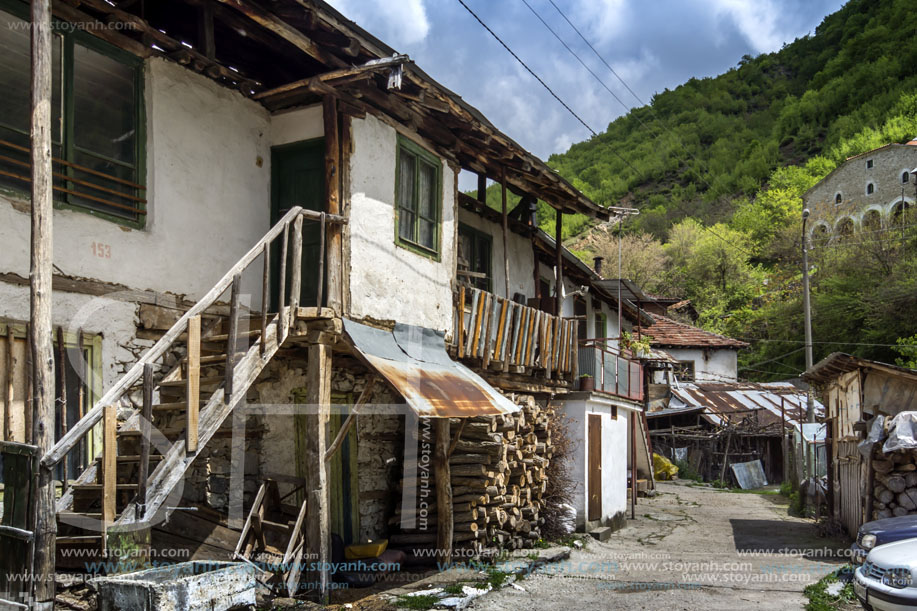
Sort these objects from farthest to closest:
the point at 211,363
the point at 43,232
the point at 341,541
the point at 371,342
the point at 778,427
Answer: the point at 778,427 → the point at 341,541 → the point at 371,342 → the point at 211,363 → the point at 43,232

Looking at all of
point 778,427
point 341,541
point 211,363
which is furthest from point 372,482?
point 778,427

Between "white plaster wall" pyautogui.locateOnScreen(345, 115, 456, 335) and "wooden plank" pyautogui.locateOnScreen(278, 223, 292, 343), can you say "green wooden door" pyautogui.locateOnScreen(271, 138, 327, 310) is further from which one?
"wooden plank" pyautogui.locateOnScreen(278, 223, 292, 343)

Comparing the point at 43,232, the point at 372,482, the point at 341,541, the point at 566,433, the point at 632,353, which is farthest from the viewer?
the point at 632,353

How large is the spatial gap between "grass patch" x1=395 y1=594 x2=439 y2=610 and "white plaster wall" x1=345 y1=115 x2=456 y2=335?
3219 mm

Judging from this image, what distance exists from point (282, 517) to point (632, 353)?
14.6 metres

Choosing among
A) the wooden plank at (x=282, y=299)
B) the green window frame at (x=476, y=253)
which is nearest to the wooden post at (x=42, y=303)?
the wooden plank at (x=282, y=299)

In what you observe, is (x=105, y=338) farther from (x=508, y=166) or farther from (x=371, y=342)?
(x=508, y=166)

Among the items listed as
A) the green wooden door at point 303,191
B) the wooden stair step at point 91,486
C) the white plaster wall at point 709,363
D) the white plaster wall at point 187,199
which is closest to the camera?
the wooden stair step at point 91,486

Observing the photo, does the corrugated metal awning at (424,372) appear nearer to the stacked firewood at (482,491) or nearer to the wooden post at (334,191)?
the wooden post at (334,191)

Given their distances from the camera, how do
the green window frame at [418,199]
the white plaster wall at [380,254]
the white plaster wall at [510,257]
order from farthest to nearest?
the white plaster wall at [510,257], the green window frame at [418,199], the white plaster wall at [380,254]

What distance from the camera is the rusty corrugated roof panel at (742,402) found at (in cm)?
2900

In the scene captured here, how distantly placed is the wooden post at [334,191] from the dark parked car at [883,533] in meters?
6.83

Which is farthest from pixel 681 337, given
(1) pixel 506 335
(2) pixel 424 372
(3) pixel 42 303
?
(3) pixel 42 303

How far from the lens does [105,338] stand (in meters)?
7.01
